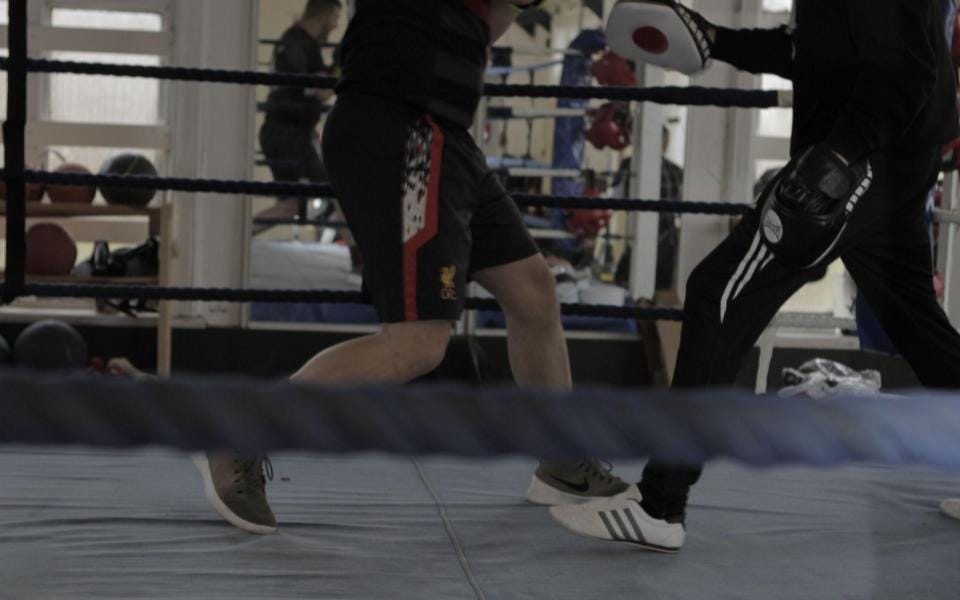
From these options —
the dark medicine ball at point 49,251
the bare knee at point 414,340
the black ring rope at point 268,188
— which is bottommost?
the dark medicine ball at point 49,251

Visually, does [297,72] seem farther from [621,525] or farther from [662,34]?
[621,525]

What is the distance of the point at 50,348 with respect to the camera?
162 inches

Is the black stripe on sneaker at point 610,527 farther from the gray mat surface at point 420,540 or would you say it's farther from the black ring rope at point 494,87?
the black ring rope at point 494,87

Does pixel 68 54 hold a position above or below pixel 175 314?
above

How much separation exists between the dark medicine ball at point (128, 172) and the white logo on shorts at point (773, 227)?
281 centimetres

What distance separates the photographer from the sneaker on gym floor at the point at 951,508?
2.32 metres

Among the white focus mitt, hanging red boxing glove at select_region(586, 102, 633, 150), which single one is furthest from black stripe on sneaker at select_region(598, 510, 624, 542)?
hanging red boxing glove at select_region(586, 102, 633, 150)

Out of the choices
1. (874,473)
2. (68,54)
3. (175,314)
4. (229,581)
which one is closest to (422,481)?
(229,581)

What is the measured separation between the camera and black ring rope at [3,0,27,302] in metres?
2.56

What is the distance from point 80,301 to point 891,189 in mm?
3383

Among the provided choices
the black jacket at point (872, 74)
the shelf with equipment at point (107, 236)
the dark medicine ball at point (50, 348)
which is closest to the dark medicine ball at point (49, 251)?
the shelf with equipment at point (107, 236)

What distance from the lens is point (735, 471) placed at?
2668 mm

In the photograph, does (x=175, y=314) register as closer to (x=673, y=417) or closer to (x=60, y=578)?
(x=60, y=578)

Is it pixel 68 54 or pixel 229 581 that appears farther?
pixel 68 54
